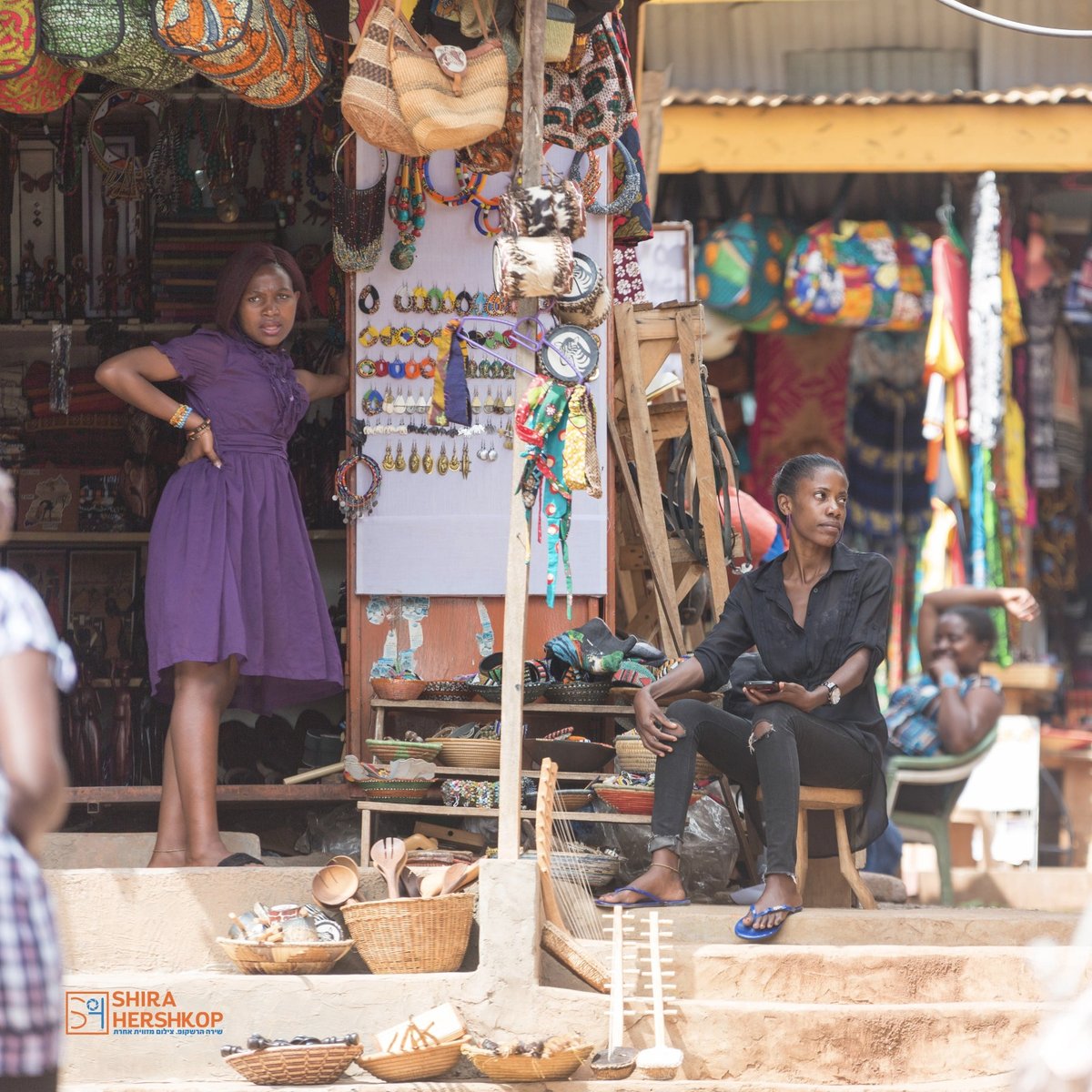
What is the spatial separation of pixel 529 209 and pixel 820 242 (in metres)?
4.19

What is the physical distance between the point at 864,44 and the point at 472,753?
4.62m

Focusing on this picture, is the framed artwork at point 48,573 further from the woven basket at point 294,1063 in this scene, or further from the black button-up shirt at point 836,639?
the woven basket at point 294,1063

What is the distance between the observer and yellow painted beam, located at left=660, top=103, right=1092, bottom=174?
8.73 metres

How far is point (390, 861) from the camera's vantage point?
17.8 ft

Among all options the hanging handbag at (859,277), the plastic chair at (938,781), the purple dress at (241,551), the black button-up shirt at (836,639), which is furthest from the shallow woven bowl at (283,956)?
the hanging handbag at (859,277)

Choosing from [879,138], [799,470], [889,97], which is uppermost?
[889,97]

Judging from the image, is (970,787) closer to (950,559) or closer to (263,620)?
(950,559)

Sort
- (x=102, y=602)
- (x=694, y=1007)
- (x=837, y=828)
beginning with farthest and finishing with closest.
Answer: (x=102, y=602) < (x=837, y=828) < (x=694, y=1007)

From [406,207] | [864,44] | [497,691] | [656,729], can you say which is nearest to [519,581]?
[656,729]

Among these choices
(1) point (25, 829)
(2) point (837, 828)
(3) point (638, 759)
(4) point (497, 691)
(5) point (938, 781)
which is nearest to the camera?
(1) point (25, 829)

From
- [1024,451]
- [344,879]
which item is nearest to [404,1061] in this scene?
[344,879]

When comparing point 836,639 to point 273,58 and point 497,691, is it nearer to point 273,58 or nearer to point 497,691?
point 497,691

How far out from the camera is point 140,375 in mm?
5773

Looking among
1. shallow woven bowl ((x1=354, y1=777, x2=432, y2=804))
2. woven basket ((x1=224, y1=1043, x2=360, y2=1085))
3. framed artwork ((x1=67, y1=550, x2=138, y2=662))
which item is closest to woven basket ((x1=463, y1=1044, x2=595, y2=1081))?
woven basket ((x1=224, y1=1043, x2=360, y2=1085))
